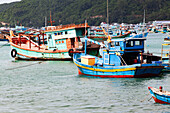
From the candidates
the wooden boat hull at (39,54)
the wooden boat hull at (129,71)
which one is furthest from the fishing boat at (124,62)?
the wooden boat hull at (39,54)

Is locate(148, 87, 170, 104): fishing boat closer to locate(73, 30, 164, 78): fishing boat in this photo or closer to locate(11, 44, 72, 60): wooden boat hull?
locate(73, 30, 164, 78): fishing boat

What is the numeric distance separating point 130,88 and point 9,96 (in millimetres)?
12220

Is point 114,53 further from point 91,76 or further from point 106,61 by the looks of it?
point 91,76

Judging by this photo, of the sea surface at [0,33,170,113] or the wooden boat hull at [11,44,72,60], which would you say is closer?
the sea surface at [0,33,170,113]

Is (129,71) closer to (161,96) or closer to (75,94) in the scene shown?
(75,94)

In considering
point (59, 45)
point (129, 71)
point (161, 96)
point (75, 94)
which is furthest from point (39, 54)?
point (161, 96)

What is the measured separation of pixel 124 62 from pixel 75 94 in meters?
9.41

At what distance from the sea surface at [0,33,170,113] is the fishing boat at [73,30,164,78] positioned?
91cm

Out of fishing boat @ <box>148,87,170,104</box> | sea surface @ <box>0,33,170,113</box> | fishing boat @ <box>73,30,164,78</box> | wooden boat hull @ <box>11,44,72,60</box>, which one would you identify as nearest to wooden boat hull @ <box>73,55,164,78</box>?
fishing boat @ <box>73,30,164,78</box>

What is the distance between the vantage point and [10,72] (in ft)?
166

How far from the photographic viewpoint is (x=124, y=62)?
40562 mm

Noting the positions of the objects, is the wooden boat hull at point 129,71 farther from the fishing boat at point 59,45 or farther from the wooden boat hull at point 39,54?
the wooden boat hull at point 39,54

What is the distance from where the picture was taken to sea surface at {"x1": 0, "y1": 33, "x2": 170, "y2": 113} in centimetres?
2846

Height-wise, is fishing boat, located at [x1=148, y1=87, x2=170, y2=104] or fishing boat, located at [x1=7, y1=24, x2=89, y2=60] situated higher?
fishing boat, located at [x1=7, y1=24, x2=89, y2=60]
